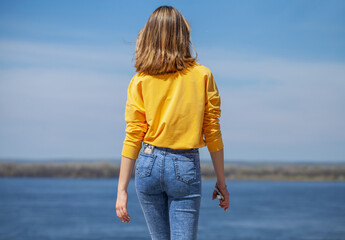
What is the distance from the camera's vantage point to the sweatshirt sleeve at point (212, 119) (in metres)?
2.04

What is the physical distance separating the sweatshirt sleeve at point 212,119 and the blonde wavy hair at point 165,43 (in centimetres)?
15

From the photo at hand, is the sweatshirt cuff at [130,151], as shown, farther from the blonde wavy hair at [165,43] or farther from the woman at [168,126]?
the blonde wavy hair at [165,43]

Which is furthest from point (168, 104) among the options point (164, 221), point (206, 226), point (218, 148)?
point (206, 226)

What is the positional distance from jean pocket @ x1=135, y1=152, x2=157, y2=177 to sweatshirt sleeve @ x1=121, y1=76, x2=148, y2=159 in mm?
64

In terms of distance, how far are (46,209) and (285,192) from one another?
47.3 m

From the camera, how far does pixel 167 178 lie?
6.42 ft

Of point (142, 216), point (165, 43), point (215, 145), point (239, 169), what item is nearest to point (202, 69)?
point (165, 43)

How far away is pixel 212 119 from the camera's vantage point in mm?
2055

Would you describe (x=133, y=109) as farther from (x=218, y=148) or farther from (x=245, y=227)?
(x=245, y=227)

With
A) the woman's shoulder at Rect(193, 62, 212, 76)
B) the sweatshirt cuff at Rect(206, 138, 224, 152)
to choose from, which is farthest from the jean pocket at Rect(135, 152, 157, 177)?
the woman's shoulder at Rect(193, 62, 212, 76)

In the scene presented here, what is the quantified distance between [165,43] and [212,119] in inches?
15.2

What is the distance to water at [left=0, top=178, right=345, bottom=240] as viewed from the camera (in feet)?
206

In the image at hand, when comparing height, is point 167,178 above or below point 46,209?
above

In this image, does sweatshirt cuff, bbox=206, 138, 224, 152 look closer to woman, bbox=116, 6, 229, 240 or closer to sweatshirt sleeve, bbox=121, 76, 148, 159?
woman, bbox=116, 6, 229, 240
